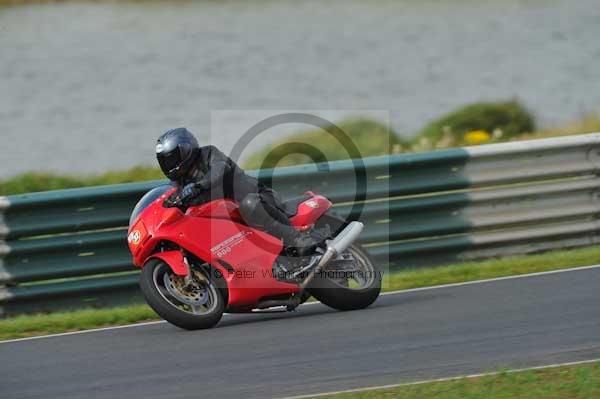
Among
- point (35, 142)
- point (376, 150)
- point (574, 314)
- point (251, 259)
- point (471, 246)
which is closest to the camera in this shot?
point (574, 314)

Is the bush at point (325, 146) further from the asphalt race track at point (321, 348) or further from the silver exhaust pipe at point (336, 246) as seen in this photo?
the asphalt race track at point (321, 348)

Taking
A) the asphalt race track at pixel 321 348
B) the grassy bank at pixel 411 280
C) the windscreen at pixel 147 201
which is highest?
the windscreen at pixel 147 201

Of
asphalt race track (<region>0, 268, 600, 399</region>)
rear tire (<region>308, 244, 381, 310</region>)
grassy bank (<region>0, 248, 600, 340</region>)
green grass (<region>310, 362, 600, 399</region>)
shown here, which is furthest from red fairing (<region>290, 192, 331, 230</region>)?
green grass (<region>310, 362, 600, 399</region>)

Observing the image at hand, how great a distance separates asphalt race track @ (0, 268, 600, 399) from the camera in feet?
20.7

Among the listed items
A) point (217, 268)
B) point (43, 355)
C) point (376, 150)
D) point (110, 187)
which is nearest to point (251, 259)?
point (217, 268)

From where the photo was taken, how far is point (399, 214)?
1035 centimetres

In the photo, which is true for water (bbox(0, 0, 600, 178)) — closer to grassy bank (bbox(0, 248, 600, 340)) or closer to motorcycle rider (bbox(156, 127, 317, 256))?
grassy bank (bbox(0, 248, 600, 340))

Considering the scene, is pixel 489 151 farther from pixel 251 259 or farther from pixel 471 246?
pixel 251 259

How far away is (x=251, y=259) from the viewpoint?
8.07 meters

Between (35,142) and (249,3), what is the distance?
17.3 meters

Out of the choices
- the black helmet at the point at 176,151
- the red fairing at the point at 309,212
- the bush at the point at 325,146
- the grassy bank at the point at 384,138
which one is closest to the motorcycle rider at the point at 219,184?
the black helmet at the point at 176,151

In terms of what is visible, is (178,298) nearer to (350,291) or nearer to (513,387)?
(350,291)

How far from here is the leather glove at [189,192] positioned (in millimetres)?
7719

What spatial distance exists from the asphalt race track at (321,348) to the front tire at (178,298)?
0.14 m
